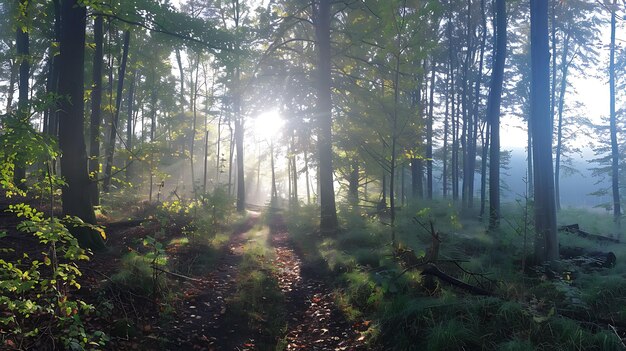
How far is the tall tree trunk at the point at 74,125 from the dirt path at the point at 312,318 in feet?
12.2

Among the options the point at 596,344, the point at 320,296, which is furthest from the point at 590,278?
the point at 320,296

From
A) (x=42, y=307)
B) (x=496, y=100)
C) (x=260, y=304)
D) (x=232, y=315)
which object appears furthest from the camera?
(x=496, y=100)

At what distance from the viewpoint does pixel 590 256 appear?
26.4 ft

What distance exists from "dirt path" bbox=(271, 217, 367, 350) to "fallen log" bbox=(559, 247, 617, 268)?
4.82m

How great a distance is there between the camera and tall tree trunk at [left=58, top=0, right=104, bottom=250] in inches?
255

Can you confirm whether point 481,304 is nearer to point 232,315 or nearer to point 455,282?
point 455,282

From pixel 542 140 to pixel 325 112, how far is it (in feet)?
20.0

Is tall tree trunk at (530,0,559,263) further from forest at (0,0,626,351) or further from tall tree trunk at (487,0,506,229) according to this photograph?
tall tree trunk at (487,0,506,229)

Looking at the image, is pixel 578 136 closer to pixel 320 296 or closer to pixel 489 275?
pixel 489 275

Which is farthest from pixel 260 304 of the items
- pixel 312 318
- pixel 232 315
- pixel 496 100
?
pixel 496 100

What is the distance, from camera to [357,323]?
545cm

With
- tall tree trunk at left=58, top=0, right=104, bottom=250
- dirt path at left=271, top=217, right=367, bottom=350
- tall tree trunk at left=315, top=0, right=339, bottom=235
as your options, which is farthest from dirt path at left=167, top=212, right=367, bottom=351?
tall tree trunk at left=315, top=0, right=339, bottom=235

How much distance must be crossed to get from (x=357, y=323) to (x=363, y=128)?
841 cm


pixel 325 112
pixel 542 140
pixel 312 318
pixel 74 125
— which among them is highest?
pixel 325 112
